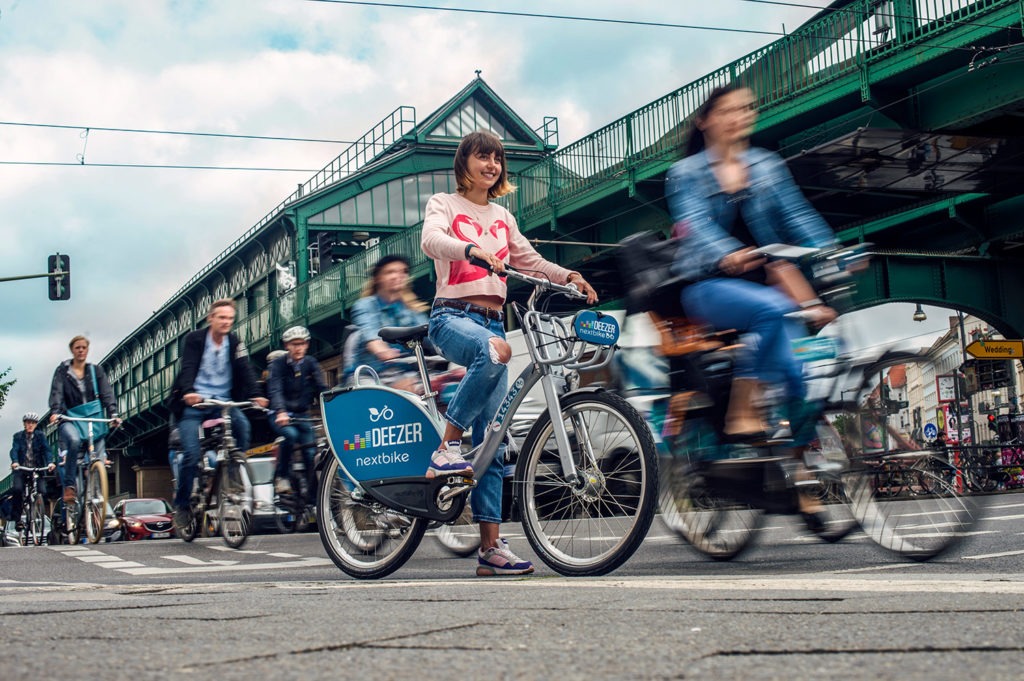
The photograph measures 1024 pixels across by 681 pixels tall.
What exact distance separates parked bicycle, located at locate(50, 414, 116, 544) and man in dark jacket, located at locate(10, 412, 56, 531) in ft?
7.22

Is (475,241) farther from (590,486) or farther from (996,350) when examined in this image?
(996,350)

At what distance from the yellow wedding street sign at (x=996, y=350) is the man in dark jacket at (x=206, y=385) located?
1608 cm

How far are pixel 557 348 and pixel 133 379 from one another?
71621 millimetres

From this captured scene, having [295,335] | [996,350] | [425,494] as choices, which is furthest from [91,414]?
[996,350]

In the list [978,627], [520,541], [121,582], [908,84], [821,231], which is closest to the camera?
[978,627]

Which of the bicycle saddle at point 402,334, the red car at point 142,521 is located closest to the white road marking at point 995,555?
the bicycle saddle at point 402,334

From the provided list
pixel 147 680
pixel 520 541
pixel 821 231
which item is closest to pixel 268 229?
pixel 520 541

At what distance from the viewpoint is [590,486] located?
4.65 m

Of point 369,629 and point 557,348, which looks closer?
point 369,629

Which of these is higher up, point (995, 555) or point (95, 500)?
point (95, 500)

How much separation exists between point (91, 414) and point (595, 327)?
26.4ft

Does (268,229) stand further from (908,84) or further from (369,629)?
(369,629)

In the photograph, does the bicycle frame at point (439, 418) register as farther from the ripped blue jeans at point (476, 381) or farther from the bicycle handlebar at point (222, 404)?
the bicycle handlebar at point (222, 404)

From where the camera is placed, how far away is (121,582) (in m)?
6.15
